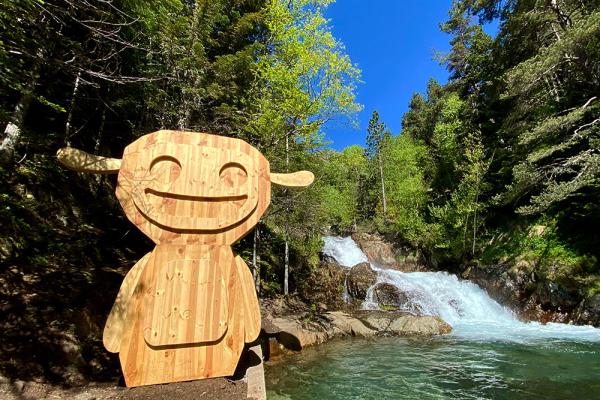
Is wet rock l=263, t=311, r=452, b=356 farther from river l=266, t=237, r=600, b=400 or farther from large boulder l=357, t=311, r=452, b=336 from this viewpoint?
river l=266, t=237, r=600, b=400

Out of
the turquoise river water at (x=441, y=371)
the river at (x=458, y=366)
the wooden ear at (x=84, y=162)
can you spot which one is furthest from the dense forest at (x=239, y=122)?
the turquoise river water at (x=441, y=371)

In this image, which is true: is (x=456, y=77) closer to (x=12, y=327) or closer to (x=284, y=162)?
(x=284, y=162)

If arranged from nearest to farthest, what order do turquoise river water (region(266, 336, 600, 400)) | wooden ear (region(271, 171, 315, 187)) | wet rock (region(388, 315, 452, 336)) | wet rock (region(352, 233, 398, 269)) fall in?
wooden ear (region(271, 171, 315, 187)) < turquoise river water (region(266, 336, 600, 400)) < wet rock (region(388, 315, 452, 336)) < wet rock (region(352, 233, 398, 269))

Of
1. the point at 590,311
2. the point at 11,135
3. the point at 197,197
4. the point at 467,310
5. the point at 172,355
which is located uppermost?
the point at 11,135

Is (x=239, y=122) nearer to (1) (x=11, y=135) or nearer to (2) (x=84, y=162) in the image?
(1) (x=11, y=135)

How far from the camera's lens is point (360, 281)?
13.9m

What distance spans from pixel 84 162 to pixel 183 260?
1482 mm

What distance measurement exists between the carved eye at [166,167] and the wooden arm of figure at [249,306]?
1.21 m

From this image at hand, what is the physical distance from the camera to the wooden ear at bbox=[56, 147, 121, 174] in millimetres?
3418

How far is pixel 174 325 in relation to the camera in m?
3.36

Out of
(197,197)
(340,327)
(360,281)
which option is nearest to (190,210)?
(197,197)

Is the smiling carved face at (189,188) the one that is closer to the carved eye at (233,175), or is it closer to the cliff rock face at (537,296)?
the carved eye at (233,175)

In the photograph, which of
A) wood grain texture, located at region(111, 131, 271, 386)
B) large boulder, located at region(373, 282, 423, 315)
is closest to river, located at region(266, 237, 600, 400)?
large boulder, located at region(373, 282, 423, 315)

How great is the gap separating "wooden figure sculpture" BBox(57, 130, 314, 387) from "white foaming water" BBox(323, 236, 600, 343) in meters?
8.23
